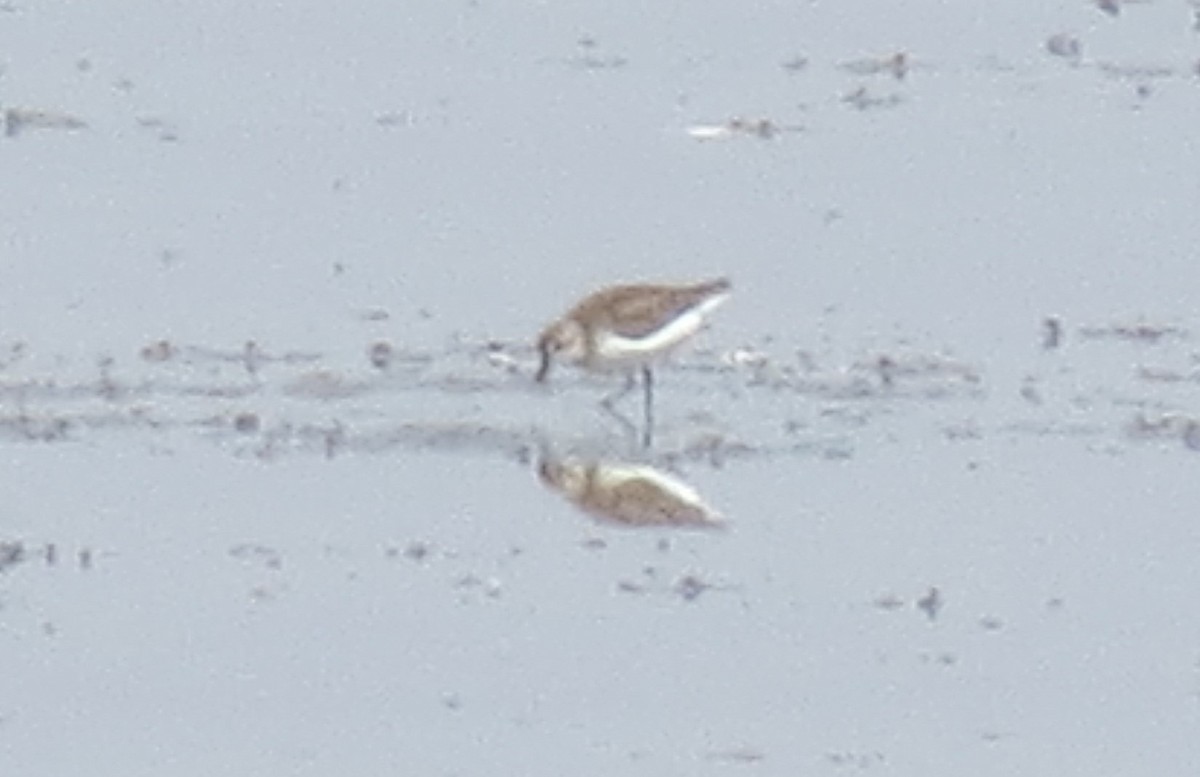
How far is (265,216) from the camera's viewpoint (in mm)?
18766

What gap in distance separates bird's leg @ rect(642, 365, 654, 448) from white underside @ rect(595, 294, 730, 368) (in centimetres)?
10

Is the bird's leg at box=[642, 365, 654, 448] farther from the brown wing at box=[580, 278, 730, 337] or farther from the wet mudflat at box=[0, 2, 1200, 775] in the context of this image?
the brown wing at box=[580, 278, 730, 337]

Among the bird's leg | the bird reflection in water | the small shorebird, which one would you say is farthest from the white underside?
the bird reflection in water

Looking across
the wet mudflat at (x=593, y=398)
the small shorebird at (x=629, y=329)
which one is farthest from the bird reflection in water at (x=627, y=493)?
the small shorebird at (x=629, y=329)

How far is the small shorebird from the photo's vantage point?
1625 cm

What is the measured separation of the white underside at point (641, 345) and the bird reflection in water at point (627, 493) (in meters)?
0.70

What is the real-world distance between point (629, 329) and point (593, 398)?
17.7 inches

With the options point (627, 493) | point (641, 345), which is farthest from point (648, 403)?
point (627, 493)

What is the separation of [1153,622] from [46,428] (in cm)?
338

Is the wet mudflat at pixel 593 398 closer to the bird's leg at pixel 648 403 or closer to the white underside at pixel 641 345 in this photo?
the bird's leg at pixel 648 403

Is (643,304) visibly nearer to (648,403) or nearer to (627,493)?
(648,403)

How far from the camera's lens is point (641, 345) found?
16.2 m

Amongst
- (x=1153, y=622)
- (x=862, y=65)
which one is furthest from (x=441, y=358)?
(x=862, y=65)

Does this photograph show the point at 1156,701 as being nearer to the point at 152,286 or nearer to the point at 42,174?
the point at 152,286
